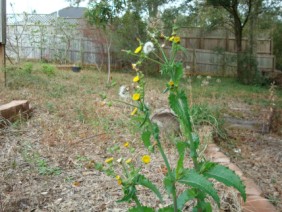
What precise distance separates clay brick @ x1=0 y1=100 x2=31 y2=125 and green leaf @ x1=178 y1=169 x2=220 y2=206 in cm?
248

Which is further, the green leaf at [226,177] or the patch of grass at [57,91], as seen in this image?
the patch of grass at [57,91]

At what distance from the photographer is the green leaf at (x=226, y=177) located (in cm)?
117

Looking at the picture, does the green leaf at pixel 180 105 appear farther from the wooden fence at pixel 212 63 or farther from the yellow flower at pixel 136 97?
the wooden fence at pixel 212 63

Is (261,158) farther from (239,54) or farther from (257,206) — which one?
(239,54)

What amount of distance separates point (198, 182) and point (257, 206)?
1.02 meters

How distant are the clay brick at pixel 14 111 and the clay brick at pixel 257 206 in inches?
88.8

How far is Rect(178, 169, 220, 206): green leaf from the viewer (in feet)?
3.56

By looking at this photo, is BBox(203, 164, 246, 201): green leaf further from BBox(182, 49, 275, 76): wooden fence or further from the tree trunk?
BBox(182, 49, 275, 76): wooden fence

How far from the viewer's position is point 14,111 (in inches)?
140

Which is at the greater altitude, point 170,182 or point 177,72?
point 177,72

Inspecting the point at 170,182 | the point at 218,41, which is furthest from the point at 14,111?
the point at 218,41

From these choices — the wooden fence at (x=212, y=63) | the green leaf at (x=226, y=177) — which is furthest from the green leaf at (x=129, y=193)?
the wooden fence at (x=212, y=63)

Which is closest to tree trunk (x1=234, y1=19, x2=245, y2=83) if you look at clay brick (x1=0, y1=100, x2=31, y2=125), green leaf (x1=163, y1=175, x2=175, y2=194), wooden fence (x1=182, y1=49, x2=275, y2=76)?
wooden fence (x1=182, y1=49, x2=275, y2=76)

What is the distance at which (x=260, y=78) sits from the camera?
36.0 feet
